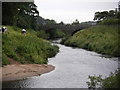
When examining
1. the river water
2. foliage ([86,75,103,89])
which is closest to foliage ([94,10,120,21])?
the river water

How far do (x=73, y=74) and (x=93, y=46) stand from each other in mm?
34560

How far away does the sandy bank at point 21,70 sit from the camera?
36.6 meters

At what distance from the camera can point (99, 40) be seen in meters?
74.3

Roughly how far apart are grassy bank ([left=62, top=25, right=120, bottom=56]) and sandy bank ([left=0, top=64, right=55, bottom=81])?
21.1 m

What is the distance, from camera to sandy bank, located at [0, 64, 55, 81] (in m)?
36.6

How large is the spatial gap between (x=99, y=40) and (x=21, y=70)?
1514 inches

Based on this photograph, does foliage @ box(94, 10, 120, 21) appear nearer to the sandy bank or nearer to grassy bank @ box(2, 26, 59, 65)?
grassy bank @ box(2, 26, 59, 65)

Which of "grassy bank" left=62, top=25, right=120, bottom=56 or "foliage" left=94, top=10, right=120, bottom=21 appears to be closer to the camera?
"grassy bank" left=62, top=25, right=120, bottom=56

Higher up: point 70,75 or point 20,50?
point 20,50

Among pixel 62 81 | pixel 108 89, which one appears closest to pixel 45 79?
pixel 62 81

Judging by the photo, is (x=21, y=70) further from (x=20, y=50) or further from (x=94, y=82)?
(x=94, y=82)

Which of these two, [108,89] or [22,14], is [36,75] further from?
[22,14]

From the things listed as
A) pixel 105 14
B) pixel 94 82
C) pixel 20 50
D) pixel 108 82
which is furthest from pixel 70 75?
pixel 105 14

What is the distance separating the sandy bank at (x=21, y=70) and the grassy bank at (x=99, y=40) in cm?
2108
